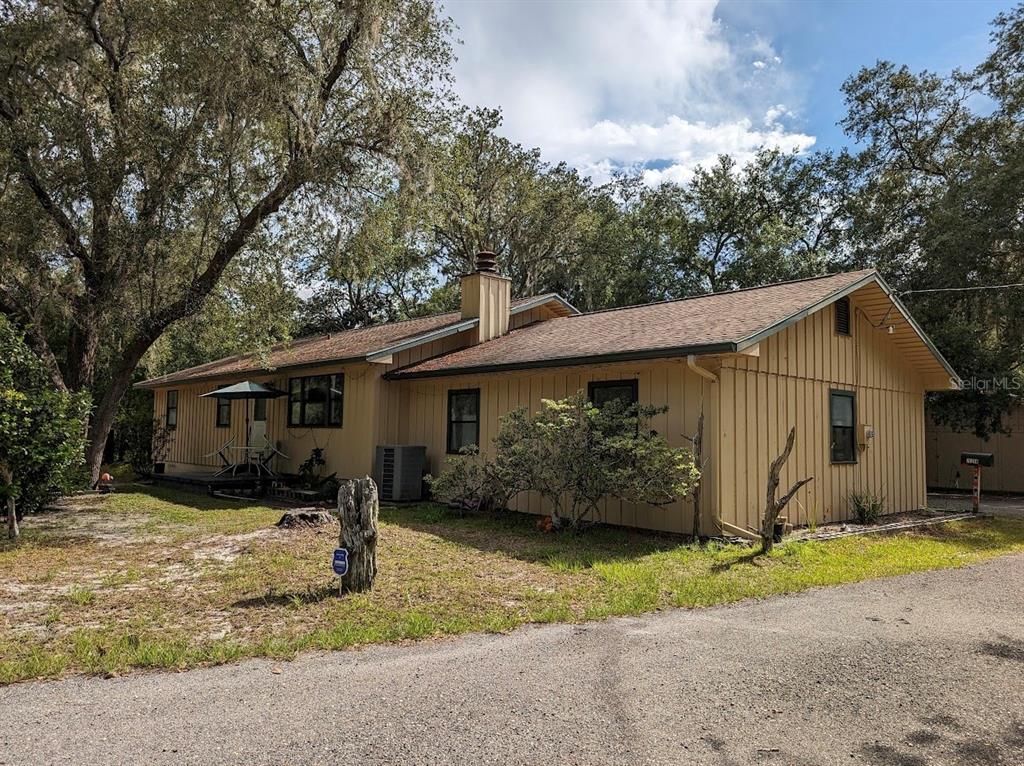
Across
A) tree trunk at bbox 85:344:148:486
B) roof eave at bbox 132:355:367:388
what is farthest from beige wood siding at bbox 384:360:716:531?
tree trunk at bbox 85:344:148:486

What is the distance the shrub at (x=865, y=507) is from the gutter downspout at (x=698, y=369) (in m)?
4.12

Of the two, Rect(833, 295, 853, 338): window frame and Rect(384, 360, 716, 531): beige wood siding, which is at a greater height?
Rect(833, 295, 853, 338): window frame

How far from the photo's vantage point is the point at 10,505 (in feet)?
26.6

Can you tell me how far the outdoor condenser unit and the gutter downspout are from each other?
5642mm

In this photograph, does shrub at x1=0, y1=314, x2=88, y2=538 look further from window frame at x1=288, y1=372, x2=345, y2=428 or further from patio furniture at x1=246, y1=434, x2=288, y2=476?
patio furniture at x1=246, y1=434, x2=288, y2=476

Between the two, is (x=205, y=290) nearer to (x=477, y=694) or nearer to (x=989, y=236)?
(x=477, y=694)

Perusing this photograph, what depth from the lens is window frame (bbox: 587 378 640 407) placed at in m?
9.55

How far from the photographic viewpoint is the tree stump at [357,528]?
568 cm

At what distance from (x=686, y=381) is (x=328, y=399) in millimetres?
7871

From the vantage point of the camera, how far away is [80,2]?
1136 centimetres

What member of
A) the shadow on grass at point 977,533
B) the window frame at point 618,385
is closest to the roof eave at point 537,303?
the window frame at point 618,385

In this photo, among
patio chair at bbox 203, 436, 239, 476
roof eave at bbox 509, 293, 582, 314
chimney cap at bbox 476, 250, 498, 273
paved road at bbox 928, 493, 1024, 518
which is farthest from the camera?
patio chair at bbox 203, 436, 239, 476

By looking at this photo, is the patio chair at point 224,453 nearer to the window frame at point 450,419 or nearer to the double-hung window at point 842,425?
the window frame at point 450,419

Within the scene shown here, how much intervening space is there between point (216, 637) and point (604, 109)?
687 inches
